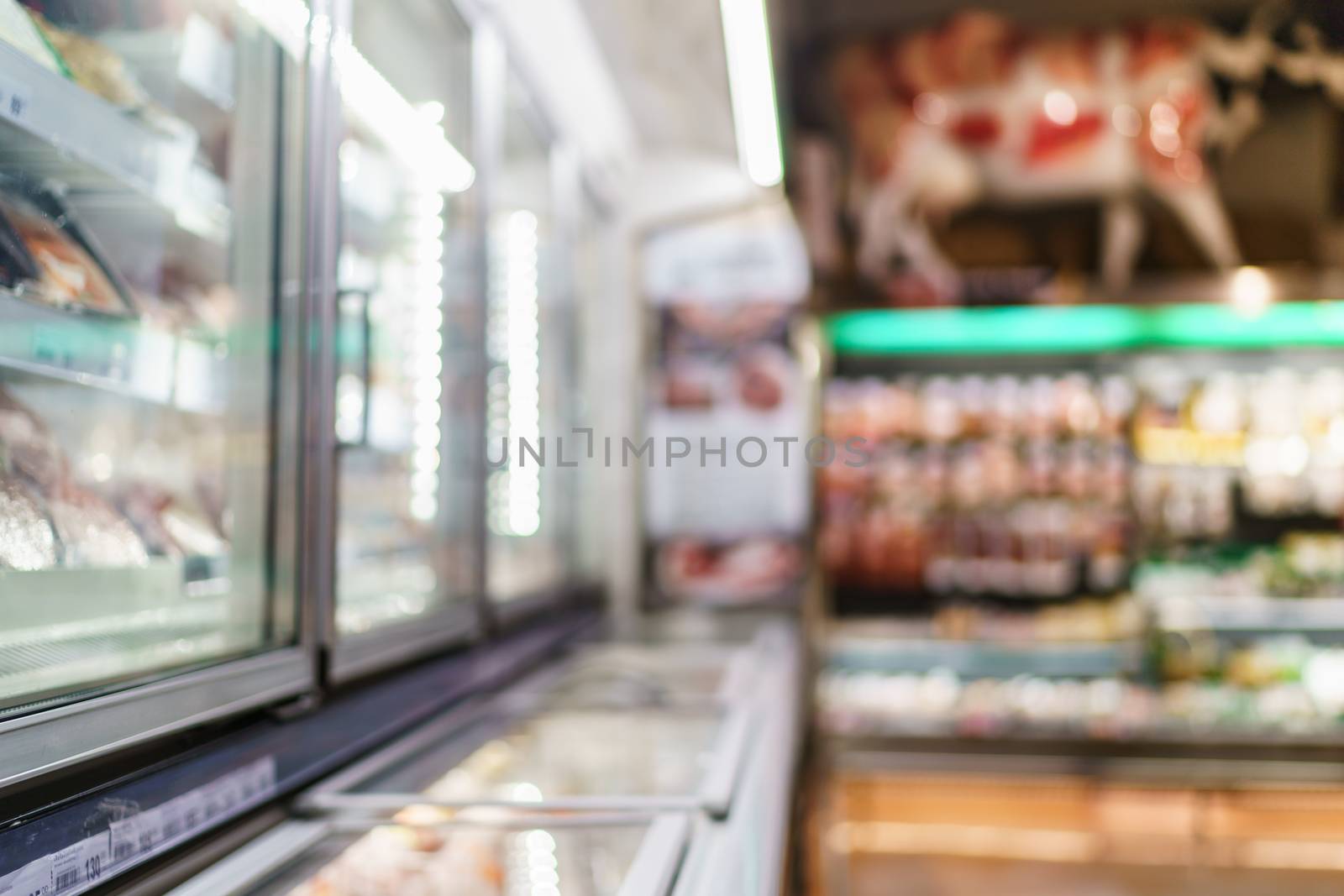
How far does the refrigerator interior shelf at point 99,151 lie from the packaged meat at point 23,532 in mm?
373

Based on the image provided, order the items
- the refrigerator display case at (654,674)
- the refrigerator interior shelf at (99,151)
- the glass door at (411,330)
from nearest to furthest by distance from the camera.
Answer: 1. the refrigerator interior shelf at (99,151)
2. the glass door at (411,330)
3. the refrigerator display case at (654,674)

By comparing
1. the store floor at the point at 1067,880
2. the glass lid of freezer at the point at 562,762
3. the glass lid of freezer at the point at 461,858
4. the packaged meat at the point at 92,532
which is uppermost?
the packaged meat at the point at 92,532

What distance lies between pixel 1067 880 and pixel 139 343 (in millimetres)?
3308

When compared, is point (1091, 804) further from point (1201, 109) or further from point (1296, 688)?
point (1201, 109)

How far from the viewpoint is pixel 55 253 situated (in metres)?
1.33

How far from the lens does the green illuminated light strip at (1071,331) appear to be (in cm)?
400

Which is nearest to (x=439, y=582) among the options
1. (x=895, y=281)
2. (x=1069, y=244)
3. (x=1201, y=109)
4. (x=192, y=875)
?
(x=192, y=875)

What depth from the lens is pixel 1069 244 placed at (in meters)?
3.72

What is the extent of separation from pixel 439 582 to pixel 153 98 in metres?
1.26

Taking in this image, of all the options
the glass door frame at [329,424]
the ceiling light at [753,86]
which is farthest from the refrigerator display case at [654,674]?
the ceiling light at [753,86]

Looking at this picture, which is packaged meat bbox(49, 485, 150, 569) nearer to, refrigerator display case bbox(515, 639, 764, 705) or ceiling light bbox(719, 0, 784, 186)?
refrigerator display case bbox(515, 639, 764, 705)

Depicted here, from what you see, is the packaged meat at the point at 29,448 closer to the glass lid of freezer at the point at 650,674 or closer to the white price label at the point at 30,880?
the white price label at the point at 30,880

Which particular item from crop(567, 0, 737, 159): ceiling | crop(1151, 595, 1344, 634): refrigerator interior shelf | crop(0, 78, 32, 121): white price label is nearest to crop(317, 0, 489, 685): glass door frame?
crop(0, 78, 32, 121): white price label

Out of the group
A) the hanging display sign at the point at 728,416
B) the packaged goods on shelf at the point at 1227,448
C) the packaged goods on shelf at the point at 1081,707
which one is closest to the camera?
the packaged goods on shelf at the point at 1081,707
